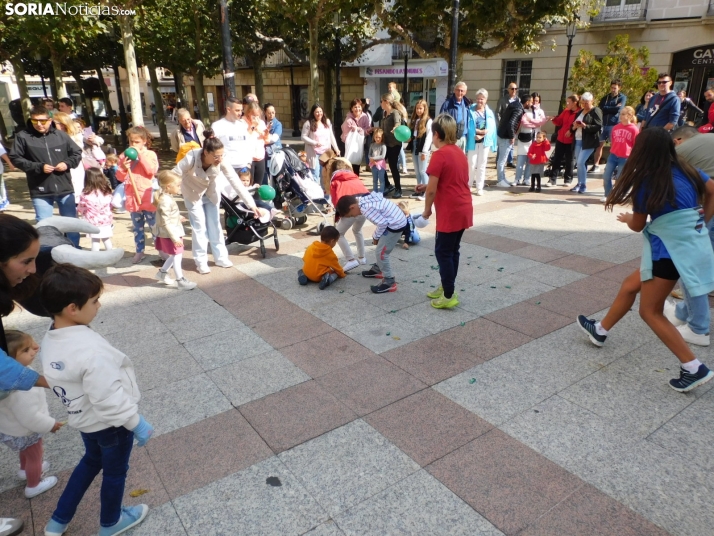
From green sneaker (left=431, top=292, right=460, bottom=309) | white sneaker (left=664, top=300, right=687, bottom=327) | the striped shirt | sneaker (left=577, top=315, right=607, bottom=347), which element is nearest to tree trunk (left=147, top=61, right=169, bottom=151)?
the striped shirt

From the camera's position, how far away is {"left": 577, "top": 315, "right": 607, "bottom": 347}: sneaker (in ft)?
14.2

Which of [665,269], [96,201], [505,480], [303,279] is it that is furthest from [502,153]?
[505,480]

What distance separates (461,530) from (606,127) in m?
12.3

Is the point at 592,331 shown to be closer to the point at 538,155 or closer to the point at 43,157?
the point at 43,157

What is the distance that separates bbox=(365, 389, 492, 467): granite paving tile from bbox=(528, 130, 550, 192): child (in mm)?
8233

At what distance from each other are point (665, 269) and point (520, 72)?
73.0 feet

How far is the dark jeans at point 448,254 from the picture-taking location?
16.1ft

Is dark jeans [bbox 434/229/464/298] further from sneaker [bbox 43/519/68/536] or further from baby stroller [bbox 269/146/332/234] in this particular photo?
baby stroller [bbox 269/146/332/234]

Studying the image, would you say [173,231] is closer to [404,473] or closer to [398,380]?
[398,380]

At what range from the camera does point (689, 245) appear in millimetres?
3473

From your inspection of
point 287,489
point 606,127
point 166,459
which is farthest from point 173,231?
point 606,127

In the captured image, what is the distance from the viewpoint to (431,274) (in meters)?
6.25

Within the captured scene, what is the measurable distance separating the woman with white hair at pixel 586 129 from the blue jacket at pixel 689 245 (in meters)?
7.55

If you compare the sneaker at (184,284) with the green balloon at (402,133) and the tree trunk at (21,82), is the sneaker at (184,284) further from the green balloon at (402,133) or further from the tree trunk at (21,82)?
the tree trunk at (21,82)
